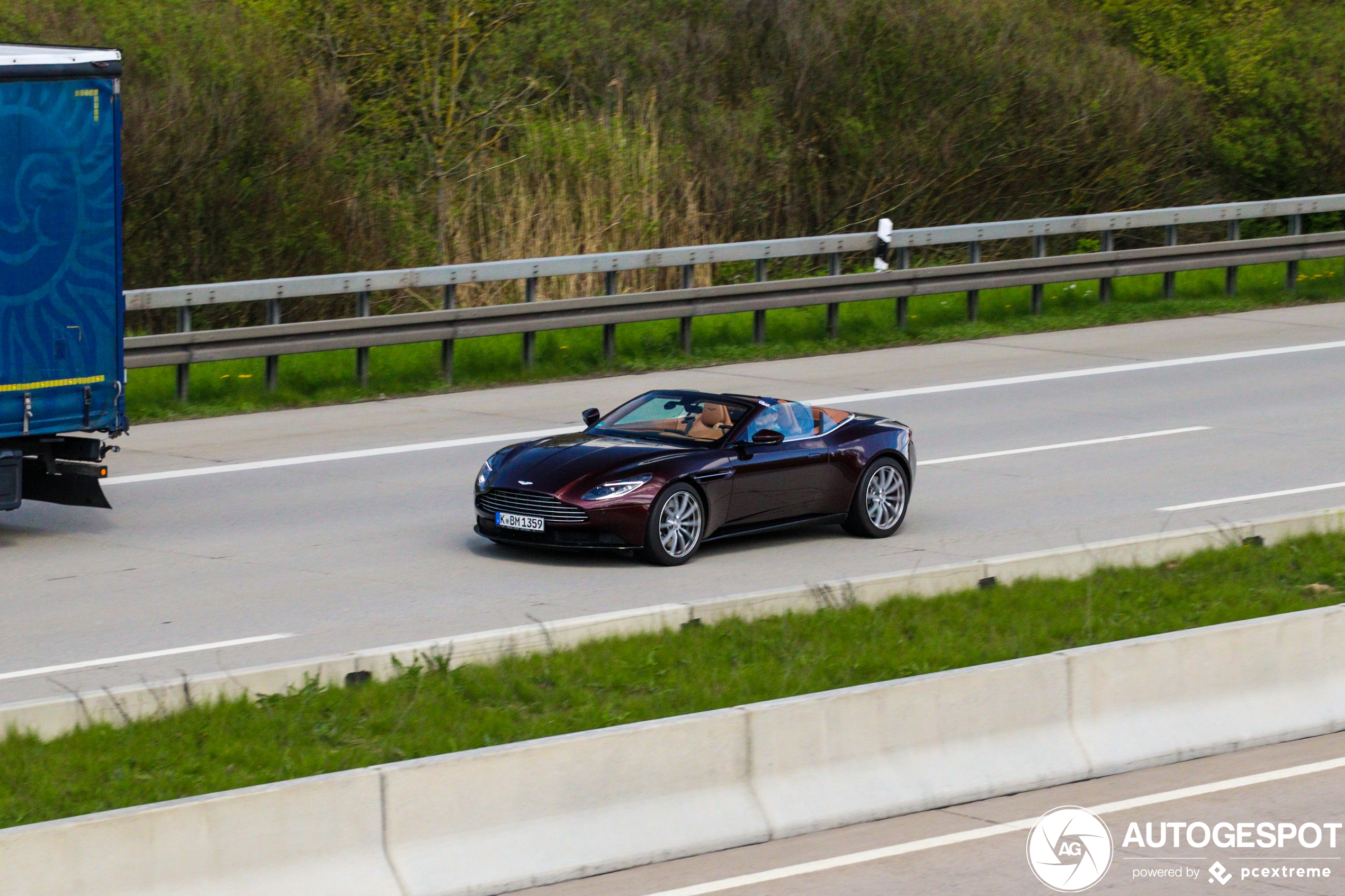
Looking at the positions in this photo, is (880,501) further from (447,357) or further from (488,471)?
(447,357)

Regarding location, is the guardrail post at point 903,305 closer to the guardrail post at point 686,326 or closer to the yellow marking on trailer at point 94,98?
the guardrail post at point 686,326

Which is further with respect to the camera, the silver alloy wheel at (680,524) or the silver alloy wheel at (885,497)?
the silver alloy wheel at (885,497)

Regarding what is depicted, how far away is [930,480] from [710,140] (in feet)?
43.3

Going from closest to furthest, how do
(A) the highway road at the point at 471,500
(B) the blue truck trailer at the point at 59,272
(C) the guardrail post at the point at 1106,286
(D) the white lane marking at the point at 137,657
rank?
1. (D) the white lane marking at the point at 137,657
2. (A) the highway road at the point at 471,500
3. (B) the blue truck trailer at the point at 59,272
4. (C) the guardrail post at the point at 1106,286

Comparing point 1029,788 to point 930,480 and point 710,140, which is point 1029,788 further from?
point 710,140

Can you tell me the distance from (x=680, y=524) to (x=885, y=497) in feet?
6.10

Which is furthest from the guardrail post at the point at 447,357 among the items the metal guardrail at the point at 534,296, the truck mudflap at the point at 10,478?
the truck mudflap at the point at 10,478

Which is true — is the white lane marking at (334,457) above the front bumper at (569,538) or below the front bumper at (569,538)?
below

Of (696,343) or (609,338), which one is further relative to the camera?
(696,343)

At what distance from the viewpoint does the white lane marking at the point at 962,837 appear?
23.3ft

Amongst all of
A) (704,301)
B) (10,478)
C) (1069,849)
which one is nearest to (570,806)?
(1069,849)

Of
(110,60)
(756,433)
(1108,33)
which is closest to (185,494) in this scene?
(110,60)

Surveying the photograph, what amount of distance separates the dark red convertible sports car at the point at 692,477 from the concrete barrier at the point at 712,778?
4413 mm

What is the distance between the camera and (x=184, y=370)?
60.5 ft
